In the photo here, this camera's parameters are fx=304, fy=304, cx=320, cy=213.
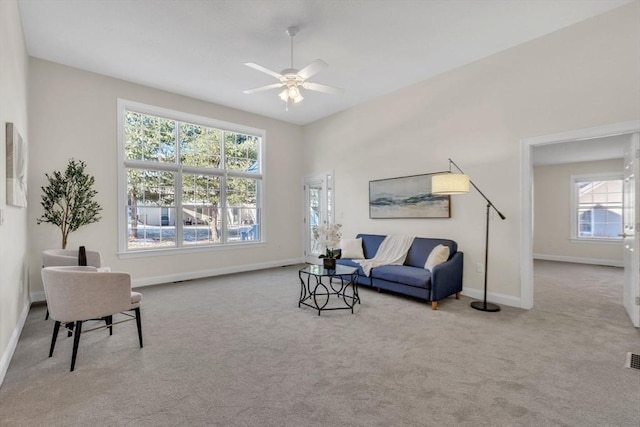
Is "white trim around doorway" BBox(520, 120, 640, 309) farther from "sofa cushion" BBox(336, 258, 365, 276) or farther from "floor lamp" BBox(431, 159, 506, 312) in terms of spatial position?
"sofa cushion" BBox(336, 258, 365, 276)

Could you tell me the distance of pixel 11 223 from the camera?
266cm

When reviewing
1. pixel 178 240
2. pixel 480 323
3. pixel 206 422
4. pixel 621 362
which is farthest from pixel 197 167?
pixel 621 362

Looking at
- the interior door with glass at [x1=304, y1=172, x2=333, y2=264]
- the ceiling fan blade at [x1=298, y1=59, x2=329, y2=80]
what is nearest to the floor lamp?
the ceiling fan blade at [x1=298, y1=59, x2=329, y2=80]

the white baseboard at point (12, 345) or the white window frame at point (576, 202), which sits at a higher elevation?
the white window frame at point (576, 202)

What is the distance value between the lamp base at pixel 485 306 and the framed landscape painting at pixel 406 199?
1293mm

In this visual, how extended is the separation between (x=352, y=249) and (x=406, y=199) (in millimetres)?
1260

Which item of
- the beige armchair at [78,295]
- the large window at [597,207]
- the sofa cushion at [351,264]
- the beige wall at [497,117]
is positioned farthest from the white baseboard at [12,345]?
the large window at [597,207]

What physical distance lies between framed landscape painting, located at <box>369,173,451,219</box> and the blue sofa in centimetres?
48

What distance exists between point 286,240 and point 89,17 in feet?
16.2

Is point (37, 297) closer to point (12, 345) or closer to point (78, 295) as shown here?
point (12, 345)

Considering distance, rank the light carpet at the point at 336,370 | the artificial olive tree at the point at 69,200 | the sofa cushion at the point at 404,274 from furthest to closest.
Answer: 1. the artificial olive tree at the point at 69,200
2. the sofa cushion at the point at 404,274
3. the light carpet at the point at 336,370

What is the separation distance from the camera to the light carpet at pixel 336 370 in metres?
1.84

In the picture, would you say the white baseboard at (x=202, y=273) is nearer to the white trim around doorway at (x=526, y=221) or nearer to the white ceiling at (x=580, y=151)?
the white trim around doorway at (x=526, y=221)

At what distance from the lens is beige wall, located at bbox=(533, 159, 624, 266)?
7199 millimetres
